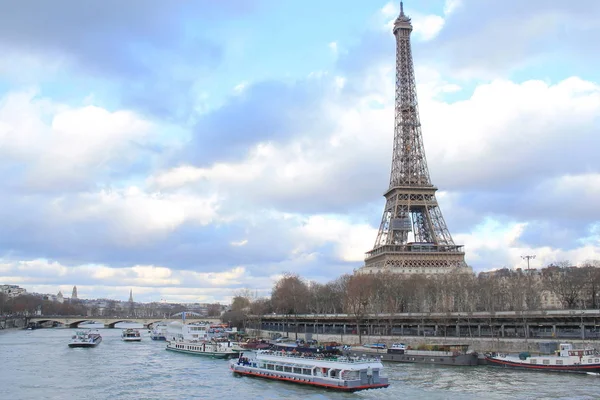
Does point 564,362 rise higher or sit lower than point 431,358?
higher

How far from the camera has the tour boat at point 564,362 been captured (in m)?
55.2

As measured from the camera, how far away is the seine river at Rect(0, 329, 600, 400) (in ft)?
148

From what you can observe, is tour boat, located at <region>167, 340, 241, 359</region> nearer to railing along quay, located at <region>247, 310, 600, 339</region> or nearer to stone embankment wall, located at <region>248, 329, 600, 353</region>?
stone embankment wall, located at <region>248, 329, 600, 353</region>

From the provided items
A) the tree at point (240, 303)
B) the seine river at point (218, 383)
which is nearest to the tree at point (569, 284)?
the seine river at point (218, 383)

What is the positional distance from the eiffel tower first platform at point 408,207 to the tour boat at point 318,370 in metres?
63.3

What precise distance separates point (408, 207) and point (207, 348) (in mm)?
56201

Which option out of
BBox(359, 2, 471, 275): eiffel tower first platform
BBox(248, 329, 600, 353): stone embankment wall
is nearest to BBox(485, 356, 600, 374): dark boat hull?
BBox(248, 329, 600, 353): stone embankment wall

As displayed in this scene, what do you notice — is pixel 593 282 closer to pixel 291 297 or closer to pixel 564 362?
pixel 564 362

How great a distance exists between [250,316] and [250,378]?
287 ft

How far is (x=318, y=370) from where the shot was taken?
5062 centimetres

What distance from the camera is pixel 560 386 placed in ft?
155

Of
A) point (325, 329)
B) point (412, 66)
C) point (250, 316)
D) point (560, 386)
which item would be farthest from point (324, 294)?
point (560, 386)

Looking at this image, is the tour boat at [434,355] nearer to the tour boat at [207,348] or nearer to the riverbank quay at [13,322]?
the tour boat at [207,348]

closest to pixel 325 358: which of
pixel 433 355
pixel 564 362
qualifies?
pixel 433 355
